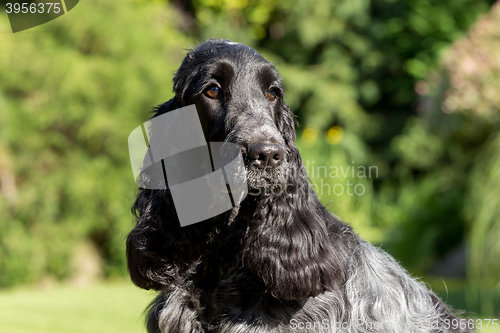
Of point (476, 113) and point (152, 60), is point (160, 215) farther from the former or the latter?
point (152, 60)

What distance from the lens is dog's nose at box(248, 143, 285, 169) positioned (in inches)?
97.3

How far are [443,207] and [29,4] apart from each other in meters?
8.82

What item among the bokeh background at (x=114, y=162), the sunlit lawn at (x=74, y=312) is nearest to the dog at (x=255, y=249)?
the sunlit lawn at (x=74, y=312)

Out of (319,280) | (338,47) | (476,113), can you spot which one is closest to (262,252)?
(319,280)

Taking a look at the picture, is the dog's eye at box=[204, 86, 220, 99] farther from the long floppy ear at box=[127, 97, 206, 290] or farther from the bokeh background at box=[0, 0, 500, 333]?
the bokeh background at box=[0, 0, 500, 333]

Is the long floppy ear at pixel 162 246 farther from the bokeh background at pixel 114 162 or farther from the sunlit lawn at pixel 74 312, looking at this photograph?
the bokeh background at pixel 114 162

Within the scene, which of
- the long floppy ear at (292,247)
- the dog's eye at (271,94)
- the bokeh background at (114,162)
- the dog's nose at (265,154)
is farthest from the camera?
the bokeh background at (114,162)

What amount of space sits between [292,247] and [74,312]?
4.66 metres

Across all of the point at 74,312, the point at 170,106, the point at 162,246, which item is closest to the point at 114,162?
the point at 74,312

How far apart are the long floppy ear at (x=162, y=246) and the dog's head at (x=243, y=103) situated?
1.52ft

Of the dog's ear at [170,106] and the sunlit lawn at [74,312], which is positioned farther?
the sunlit lawn at [74,312]

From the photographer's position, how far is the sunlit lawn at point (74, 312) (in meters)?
5.50

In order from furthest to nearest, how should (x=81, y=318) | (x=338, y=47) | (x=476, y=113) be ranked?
1. (x=338, y=47)
2. (x=476, y=113)
3. (x=81, y=318)

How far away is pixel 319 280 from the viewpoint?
260 centimetres
